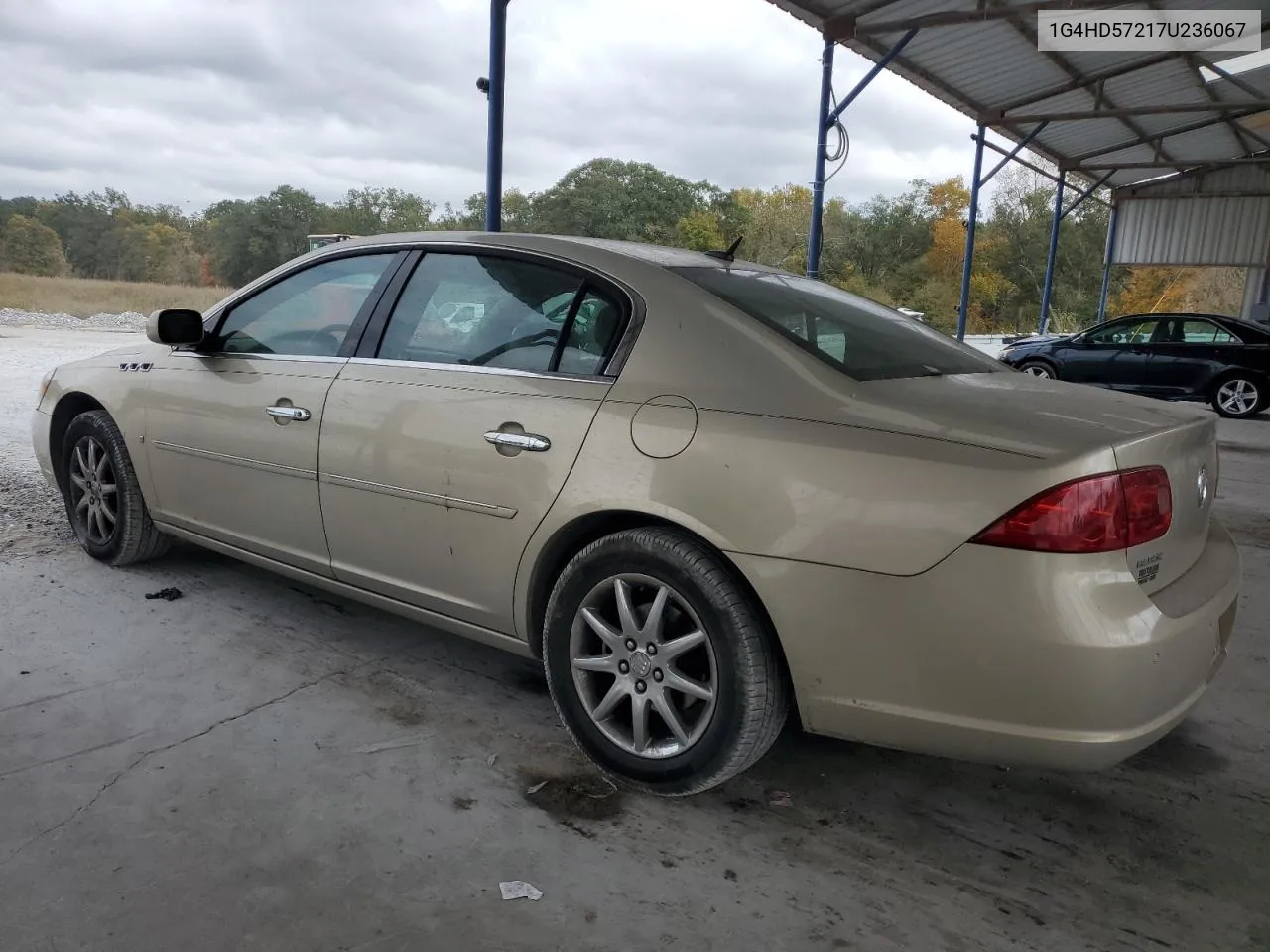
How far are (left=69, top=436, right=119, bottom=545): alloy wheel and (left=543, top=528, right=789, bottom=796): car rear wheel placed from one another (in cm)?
249

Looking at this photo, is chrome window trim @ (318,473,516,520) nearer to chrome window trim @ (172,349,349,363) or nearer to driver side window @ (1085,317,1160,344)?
chrome window trim @ (172,349,349,363)

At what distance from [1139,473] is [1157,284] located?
191ft

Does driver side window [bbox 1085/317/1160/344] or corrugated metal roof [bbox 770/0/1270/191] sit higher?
corrugated metal roof [bbox 770/0/1270/191]

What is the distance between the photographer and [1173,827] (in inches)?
90.7

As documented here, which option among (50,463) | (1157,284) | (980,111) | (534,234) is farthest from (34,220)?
(1157,284)

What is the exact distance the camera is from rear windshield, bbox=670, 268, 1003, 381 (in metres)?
2.42

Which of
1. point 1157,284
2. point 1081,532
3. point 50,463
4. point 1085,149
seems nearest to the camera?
point 1081,532

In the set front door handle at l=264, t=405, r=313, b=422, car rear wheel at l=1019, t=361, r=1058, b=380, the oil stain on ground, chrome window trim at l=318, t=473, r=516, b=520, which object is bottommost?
the oil stain on ground

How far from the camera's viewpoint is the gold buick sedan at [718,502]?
188cm

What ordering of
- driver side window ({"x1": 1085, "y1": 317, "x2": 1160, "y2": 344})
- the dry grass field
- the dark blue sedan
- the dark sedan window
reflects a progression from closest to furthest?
the dark blue sedan < the dark sedan window < driver side window ({"x1": 1085, "y1": 317, "x2": 1160, "y2": 344}) < the dry grass field

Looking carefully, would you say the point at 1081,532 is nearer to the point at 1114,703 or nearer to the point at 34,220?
the point at 1114,703

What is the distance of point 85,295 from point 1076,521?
3506 cm

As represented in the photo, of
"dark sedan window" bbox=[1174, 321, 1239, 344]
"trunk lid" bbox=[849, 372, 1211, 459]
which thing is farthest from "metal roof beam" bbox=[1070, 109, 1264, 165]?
"trunk lid" bbox=[849, 372, 1211, 459]

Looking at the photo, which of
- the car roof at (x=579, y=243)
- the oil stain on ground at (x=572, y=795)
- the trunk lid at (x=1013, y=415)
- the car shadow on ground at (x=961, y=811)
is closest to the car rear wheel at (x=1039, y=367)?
the car shadow on ground at (x=961, y=811)
